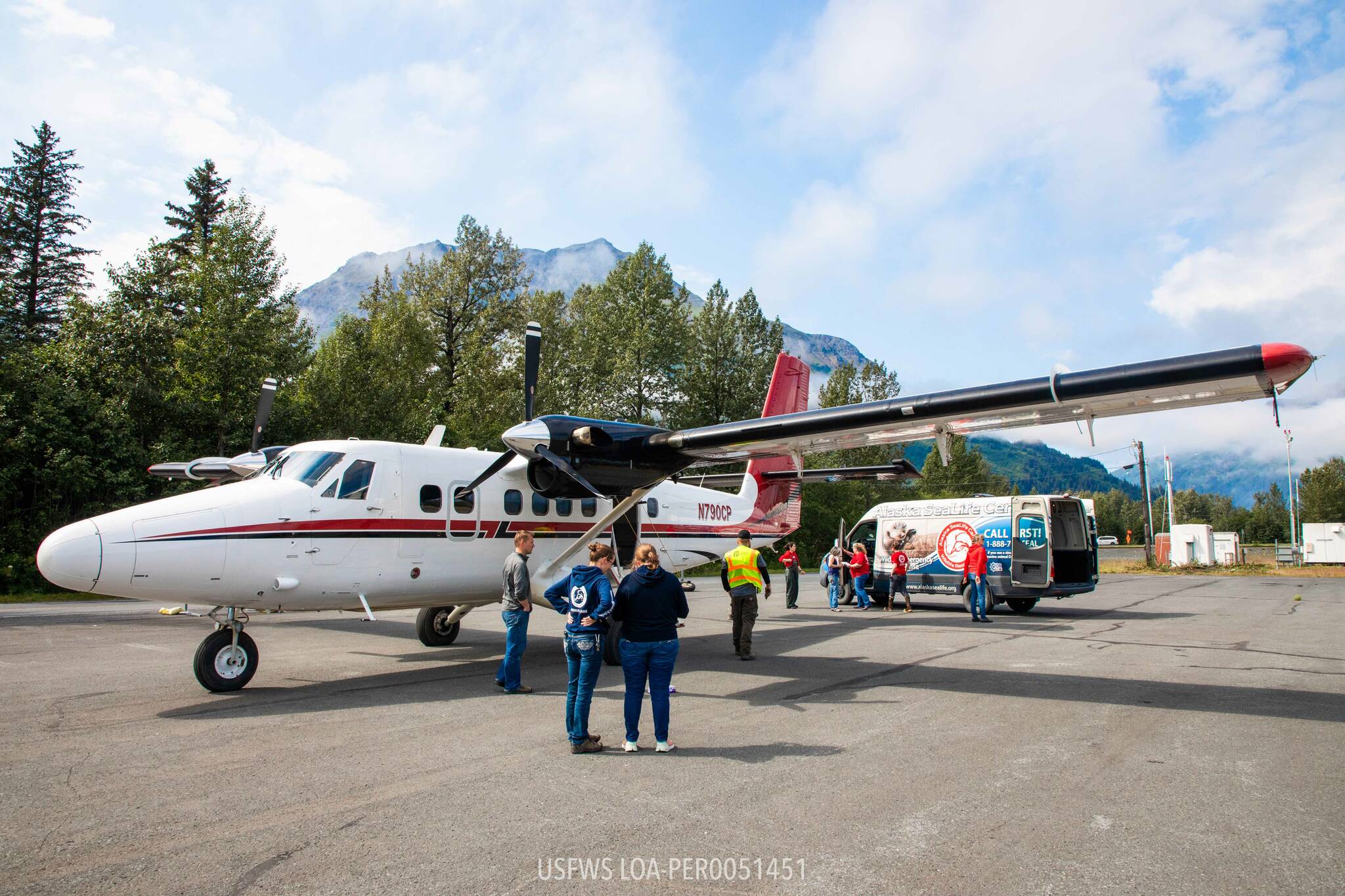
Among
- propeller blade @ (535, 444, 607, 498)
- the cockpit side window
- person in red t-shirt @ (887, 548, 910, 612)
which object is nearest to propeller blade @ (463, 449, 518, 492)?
propeller blade @ (535, 444, 607, 498)

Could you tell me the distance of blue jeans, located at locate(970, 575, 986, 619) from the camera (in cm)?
1647

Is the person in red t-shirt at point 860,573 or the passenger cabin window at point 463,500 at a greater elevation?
the passenger cabin window at point 463,500

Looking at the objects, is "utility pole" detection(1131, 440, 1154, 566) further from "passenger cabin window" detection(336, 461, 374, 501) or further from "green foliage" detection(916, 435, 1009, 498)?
"passenger cabin window" detection(336, 461, 374, 501)

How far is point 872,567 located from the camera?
69.2ft

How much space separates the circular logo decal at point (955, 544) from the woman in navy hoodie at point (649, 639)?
46.6ft

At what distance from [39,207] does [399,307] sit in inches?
675

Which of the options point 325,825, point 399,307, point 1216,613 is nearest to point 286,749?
point 325,825

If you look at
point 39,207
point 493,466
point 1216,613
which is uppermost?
point 39,207

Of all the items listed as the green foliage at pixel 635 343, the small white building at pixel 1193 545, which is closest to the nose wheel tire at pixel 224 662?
the green foliage at pixel 635 343

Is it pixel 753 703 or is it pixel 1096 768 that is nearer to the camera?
pixel 1096 768

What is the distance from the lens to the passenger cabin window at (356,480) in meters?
9.37

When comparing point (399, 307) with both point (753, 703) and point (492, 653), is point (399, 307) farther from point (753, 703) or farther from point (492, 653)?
point (753, 703)

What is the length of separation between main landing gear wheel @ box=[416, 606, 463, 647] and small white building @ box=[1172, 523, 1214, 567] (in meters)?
45.6

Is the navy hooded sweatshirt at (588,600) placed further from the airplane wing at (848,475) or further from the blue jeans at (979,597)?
the blue jeans at (979,597)
